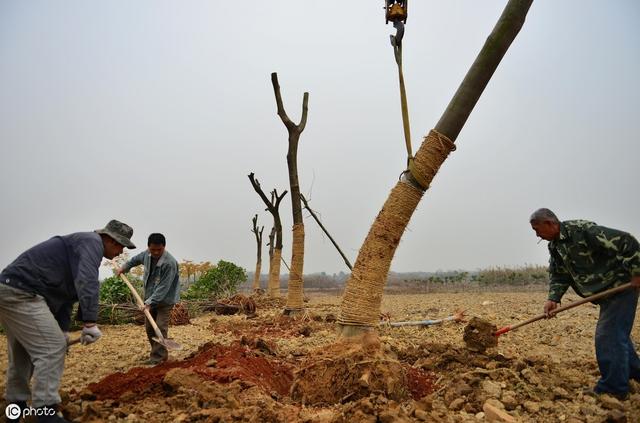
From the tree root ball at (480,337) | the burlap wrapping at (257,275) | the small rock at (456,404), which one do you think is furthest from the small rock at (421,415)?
the burlap wrapping at (257,275)

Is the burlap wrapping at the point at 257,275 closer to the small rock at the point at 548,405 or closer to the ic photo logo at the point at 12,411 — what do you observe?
the ic photo logo at the point at 12,411

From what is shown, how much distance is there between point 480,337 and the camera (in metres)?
4.63

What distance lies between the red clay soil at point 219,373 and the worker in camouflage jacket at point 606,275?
8.60 ft

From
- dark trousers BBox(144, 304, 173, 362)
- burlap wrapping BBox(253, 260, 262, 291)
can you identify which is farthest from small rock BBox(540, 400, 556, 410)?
burlap wrapping BBox(253, 260, 262, 291)

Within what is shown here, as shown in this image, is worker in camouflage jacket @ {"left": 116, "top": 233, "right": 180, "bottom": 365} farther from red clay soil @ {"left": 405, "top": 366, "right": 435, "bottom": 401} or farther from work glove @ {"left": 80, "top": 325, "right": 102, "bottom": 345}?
red clay soil @ {"left": 405, "top": 366, "right": 435, "bottom": 401}

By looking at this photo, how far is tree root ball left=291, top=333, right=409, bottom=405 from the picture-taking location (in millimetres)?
3418

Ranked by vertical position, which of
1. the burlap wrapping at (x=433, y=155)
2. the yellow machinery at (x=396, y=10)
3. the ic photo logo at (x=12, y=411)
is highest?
the yellow machinery at (x=396, y=10)

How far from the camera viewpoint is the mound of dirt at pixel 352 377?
135 inches

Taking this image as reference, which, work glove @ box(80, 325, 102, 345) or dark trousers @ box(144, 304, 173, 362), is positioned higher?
work glove @ box(80, 325, 102, 345)

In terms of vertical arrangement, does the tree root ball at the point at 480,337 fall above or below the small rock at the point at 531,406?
above

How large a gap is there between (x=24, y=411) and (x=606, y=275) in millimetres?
4706

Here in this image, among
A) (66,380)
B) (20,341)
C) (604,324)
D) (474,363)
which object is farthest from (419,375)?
(66,380)

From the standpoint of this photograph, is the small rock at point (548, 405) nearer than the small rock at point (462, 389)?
Yes

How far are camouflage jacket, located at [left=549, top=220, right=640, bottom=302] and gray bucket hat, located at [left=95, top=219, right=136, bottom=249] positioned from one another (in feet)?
12.5
